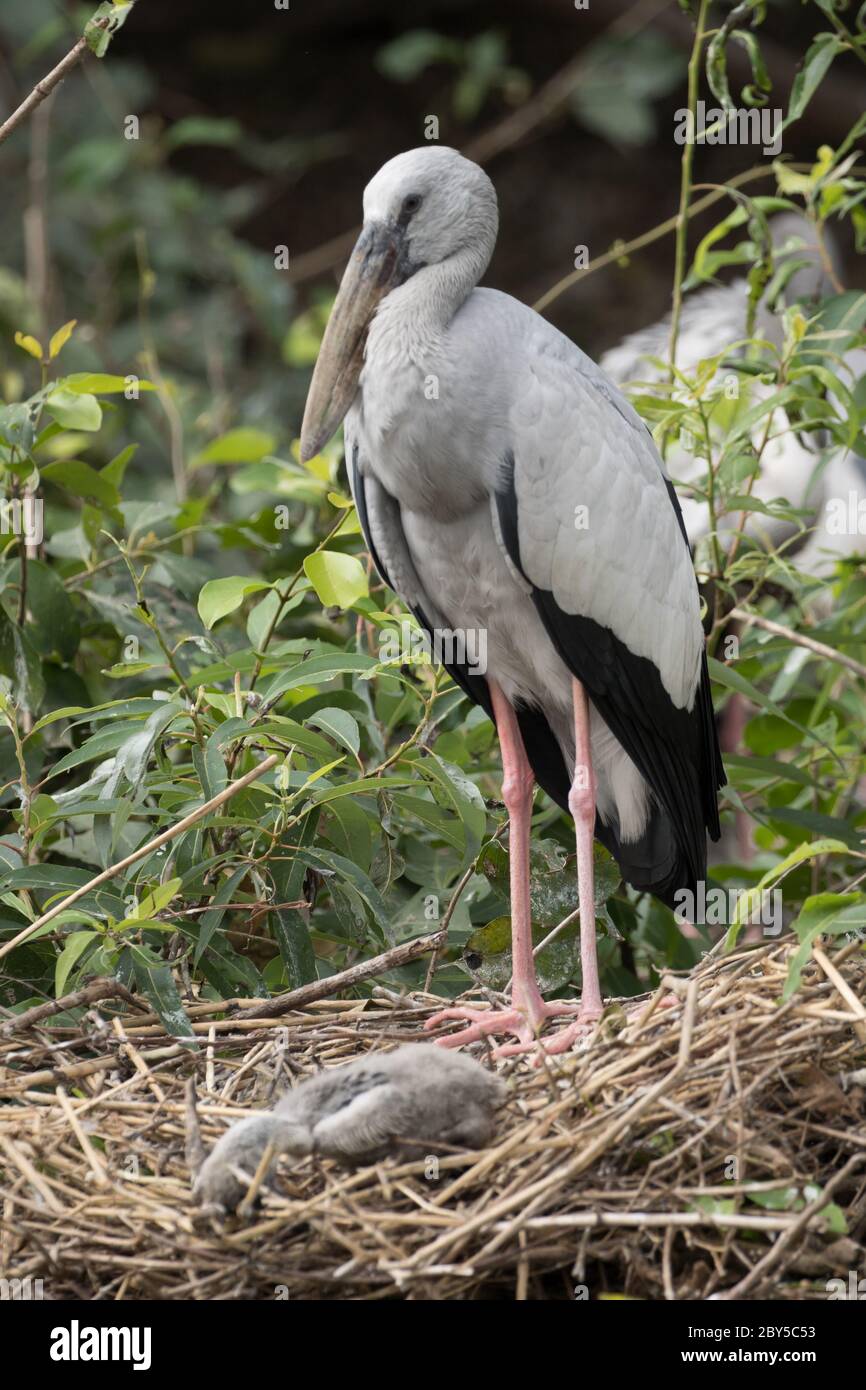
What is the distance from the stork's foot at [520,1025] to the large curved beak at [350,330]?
111cm

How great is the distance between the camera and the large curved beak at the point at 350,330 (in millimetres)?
3027

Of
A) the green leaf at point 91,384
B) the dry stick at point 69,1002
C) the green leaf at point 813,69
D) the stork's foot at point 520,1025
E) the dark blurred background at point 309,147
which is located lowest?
the stork's foot at point 520,1025

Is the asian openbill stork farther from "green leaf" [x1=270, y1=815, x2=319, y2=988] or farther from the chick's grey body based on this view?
the chick's grey body

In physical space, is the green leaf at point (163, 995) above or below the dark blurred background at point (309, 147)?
below

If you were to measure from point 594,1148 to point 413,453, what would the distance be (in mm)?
1283

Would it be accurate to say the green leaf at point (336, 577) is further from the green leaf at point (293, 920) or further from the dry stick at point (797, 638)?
the dry stick at point (797, 638)

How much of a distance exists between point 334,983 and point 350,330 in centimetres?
122

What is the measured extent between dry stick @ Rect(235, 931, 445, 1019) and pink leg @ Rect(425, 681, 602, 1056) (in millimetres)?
165

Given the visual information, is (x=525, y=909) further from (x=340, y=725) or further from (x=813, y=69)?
(x=813, y=69)

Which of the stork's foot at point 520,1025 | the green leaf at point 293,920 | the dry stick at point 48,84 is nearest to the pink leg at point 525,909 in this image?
the stork's foot at point 520,1025

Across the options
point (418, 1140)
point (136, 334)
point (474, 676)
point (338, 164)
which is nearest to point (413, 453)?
point (474, 676)

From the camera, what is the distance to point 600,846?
3508 mm

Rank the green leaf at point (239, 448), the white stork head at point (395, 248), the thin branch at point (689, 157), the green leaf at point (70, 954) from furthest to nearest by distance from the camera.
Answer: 1. the green leaf at point (239, 448)
2. the thin branch at point (689, 157)
3. the white stork head at point (395, 248)
4. the green leaf at point (70, 954)

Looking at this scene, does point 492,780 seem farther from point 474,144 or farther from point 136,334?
point 474,144
